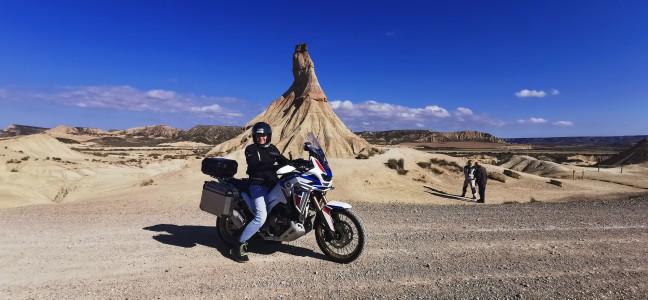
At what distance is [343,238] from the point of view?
5820 millimetres

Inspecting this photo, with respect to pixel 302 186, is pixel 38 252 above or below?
below

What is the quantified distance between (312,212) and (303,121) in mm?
39672

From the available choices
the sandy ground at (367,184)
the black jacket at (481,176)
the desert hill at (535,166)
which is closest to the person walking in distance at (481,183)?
the black jacket at (481,176)

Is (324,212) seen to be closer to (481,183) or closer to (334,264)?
(334,264)

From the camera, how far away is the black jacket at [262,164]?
232 inches

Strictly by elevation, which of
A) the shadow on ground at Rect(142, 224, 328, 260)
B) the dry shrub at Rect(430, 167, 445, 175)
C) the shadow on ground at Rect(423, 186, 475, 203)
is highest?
the shadow on ground at Rect(142, 224, 328, 260)

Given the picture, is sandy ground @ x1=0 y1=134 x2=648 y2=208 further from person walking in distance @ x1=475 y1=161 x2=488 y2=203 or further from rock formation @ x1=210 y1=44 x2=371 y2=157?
rock formation @ x1=210 y1=44 x2=371 y2=157

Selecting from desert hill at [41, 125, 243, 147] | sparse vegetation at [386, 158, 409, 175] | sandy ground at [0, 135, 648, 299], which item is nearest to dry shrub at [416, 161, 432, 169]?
sparse vegetation at [386, 158, 409, 175]

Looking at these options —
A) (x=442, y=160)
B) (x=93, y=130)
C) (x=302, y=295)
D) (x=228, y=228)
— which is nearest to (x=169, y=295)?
(x=302, y=295)

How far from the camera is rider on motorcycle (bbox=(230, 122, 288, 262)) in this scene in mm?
5895

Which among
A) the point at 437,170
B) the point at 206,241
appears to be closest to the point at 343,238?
the point at 206,241

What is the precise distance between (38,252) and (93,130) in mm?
221399

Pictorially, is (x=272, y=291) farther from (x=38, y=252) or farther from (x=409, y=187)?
(x=409, y=187)

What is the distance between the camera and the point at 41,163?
92.5 ft
